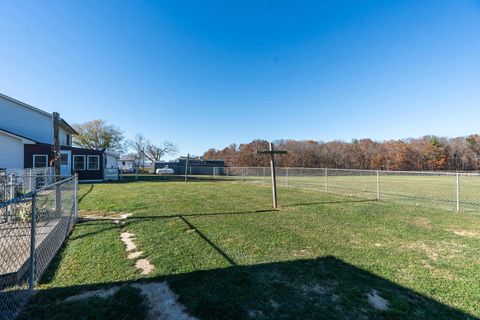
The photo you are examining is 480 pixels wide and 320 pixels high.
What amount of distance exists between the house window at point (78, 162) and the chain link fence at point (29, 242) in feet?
48.0

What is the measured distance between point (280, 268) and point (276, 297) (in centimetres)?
77

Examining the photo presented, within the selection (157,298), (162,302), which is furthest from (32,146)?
(162,302)

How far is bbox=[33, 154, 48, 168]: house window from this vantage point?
16708 mm

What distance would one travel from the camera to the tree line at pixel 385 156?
158 feet

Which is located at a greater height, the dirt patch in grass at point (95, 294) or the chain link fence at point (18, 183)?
the chain link fence at point (18, 183)

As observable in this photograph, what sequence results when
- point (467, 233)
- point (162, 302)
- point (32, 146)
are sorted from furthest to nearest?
point (32, 146) < point (467, 233) < point (162, 302)

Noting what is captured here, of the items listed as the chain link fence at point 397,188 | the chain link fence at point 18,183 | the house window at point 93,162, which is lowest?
the chain link fence at point 397,188

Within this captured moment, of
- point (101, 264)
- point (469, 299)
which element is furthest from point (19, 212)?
point (469, 299)

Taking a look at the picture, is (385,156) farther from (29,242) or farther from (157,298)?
(29,242)

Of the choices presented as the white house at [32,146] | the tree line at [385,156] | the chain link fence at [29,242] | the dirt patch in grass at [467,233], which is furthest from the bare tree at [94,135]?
the dirt patch in grass at [467,233]

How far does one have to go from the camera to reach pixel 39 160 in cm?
1698

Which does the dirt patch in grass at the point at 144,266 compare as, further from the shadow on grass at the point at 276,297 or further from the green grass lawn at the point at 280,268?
the shadow on grass at the point at 276,297

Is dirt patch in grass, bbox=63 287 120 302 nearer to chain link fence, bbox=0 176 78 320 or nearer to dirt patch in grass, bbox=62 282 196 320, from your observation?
dirt patch in grass, bbox=62 282 196 320

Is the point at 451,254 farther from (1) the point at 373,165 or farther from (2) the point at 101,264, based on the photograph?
(1) the point at 373,165
